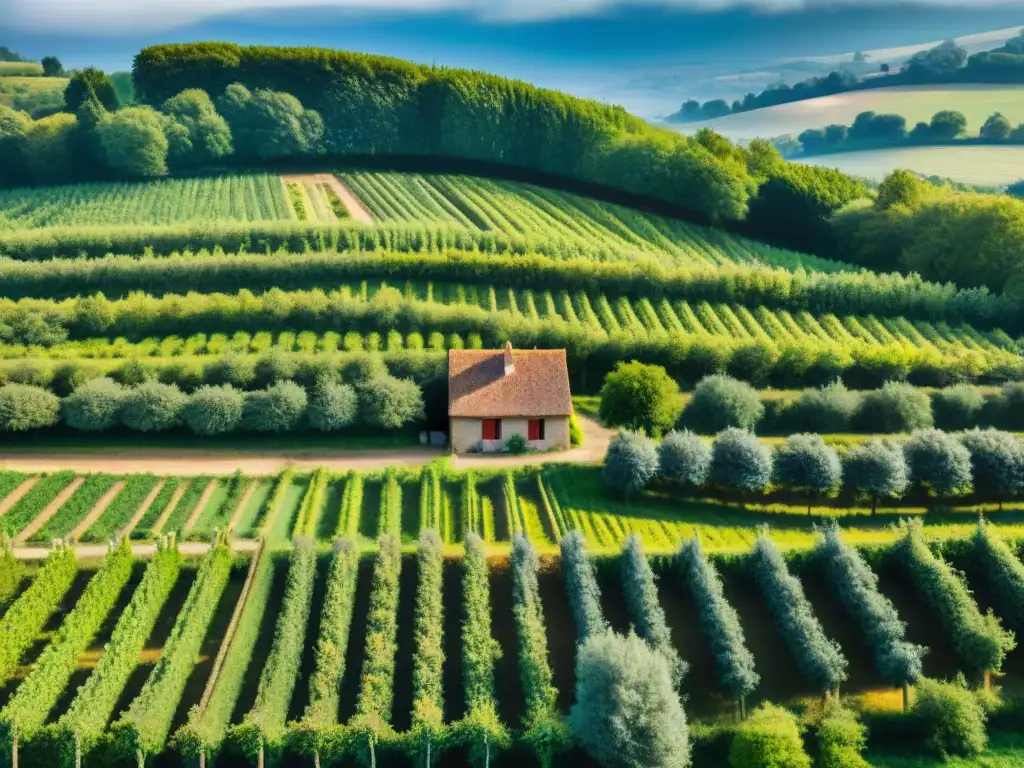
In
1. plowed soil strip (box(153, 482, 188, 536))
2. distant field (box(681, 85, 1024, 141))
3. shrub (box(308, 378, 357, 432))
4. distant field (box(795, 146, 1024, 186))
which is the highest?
distant field (box(681, 85, 1024, 141))

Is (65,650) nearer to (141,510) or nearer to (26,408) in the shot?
(141,510)

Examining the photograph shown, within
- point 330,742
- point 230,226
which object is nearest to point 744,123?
point 230,226

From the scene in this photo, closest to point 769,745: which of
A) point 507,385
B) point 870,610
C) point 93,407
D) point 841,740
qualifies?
point 841,740

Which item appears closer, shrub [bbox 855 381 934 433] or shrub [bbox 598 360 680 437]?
shrub [bbox 598 360 680 437]

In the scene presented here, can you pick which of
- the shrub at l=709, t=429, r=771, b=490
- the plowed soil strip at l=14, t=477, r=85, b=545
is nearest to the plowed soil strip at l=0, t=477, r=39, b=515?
the plowed soil strip at l=14, t=477, r=85, b=545

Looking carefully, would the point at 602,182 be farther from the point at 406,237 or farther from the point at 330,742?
the point at 330,742

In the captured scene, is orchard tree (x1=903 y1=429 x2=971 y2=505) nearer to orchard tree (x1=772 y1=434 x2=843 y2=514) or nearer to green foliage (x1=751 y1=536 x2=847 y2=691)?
orchard tree (x1=772 y1=434 x2=843 y2=514)
